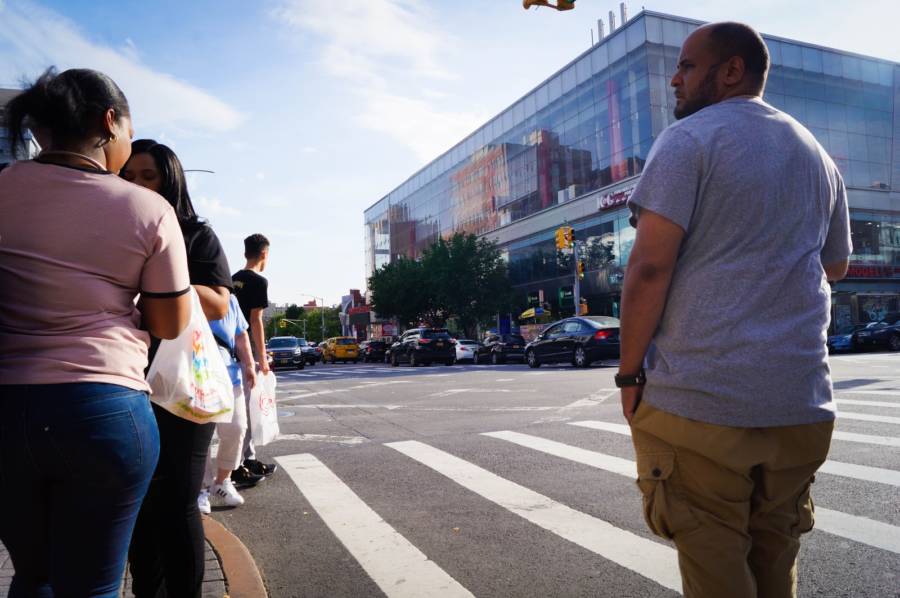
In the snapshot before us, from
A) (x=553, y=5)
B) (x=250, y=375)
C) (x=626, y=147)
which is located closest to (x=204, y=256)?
(x=250, y=375)

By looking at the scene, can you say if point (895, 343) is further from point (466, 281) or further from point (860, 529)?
point (860, 529)

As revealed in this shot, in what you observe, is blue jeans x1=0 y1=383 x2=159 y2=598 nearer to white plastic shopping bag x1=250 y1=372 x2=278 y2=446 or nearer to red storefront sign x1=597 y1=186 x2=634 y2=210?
white plastic shopping bag x1=250 y1=372 x2=278 y2=446

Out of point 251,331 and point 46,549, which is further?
point 251,331

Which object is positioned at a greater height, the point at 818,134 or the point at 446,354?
the point at 818,134

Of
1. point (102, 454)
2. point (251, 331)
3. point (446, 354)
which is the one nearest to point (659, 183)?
point (102, 454)

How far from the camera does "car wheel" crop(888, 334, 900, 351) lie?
1017 inches

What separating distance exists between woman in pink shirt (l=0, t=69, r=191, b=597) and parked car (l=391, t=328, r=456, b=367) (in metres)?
29.4

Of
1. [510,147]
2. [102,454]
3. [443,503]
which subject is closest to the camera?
[102,454]

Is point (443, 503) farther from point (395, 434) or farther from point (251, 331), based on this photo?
point (395, 434)

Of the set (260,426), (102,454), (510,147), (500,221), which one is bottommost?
(260,426)

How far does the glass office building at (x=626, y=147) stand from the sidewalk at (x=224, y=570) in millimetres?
36172

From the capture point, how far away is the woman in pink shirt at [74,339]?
1707 mm

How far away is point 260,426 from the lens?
5.59m

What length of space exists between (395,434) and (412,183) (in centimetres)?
6673
